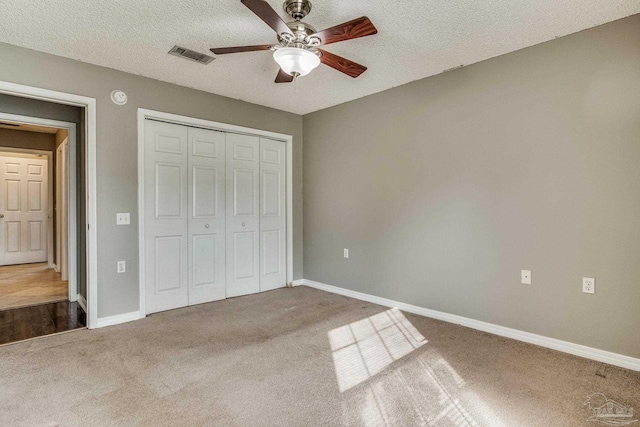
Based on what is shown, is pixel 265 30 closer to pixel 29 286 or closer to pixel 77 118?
pixel 77 118

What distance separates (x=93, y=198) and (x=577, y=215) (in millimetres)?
4027

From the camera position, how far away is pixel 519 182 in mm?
2801

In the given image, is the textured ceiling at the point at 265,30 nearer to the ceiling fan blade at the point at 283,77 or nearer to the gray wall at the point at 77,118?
the ceiling fan blade at the point at 283,77

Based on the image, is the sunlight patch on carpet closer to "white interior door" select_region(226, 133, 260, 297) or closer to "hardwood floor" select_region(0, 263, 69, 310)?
"white interior door" select_region(226, 133, 260, 297)

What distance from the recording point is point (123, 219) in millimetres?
3256

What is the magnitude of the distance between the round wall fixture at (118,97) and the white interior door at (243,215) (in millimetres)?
1134

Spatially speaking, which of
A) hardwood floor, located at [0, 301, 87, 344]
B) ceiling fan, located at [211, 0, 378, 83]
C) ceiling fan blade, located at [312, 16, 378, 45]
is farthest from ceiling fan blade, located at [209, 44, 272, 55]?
hardwood floor, located at [0, 301, 87, 344]

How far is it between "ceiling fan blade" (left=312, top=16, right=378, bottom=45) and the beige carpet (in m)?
2.10

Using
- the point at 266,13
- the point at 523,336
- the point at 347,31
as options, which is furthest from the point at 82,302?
the point at 523,336

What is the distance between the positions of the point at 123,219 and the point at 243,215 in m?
1.34

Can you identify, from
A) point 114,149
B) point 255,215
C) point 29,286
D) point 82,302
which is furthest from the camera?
point 29,286

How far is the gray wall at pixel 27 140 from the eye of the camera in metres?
5.29

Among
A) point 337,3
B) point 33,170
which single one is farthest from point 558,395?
point 33,170

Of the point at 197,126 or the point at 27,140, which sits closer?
the point at 197,126
